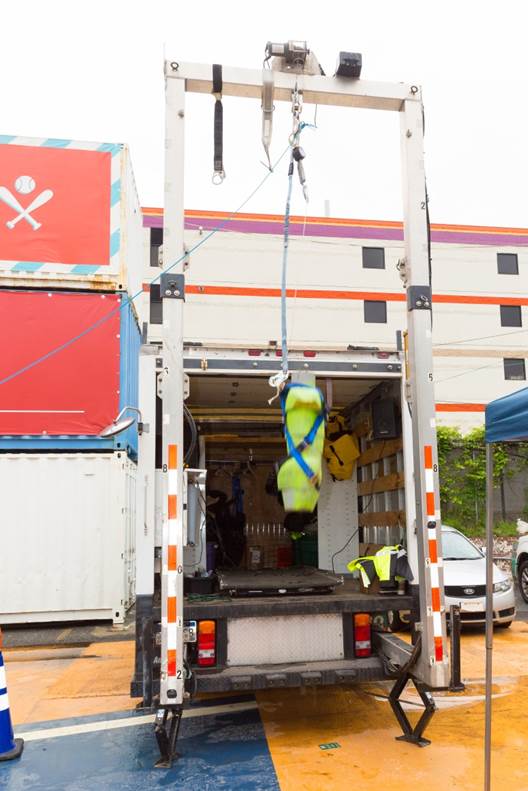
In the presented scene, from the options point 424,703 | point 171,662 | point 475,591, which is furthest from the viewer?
point 475,591

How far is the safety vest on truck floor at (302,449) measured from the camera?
3980mm

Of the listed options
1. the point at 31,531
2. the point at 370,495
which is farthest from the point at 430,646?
the point at 31,531

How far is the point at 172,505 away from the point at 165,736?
1457 mm

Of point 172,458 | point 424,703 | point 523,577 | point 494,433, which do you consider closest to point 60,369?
point 172,458

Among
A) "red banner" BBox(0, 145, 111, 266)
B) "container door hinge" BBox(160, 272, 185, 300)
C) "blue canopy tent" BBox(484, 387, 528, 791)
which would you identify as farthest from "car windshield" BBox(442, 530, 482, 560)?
"red banner" BBox(0, 145, 111, 266)

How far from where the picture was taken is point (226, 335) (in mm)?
27078

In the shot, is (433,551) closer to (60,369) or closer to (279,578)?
(279,578)

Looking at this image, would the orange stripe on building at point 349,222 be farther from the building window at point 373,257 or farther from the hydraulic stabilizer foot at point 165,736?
the hydraulic stabilizer foot at point 165,736

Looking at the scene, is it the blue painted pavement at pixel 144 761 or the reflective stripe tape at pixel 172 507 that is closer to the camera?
the blue painted pavement at pixel 144 761

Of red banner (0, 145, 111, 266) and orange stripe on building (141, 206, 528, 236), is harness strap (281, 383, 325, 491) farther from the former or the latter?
orange stripe on building (141, 206, 528, 236)

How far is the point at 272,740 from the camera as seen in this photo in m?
4.57

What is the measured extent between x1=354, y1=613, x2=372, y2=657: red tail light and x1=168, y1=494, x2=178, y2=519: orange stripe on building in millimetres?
1648

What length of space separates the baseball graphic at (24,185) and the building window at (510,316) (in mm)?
23170

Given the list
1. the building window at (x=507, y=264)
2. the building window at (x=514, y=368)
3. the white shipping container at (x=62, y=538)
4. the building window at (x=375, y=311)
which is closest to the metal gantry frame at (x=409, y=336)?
the white shipping container at (x=62, y=538)
